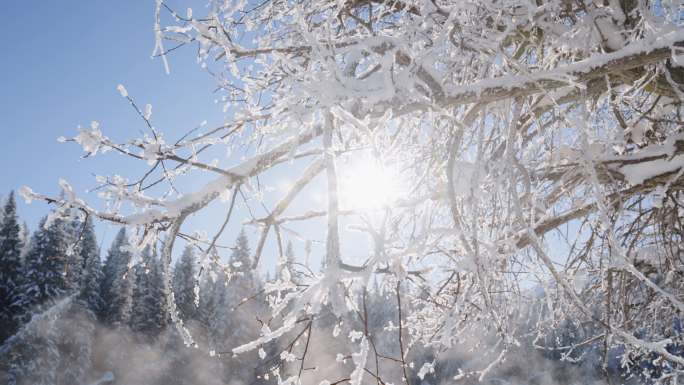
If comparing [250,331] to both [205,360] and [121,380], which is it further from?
[121,380]

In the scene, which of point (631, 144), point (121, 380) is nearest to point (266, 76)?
point (631, 144)

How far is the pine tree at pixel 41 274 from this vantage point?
23.6 meters

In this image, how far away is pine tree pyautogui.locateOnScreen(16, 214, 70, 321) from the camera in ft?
77.4

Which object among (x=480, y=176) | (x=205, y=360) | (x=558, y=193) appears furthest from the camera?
(x=205, y=360)

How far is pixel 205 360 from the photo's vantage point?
3591cm

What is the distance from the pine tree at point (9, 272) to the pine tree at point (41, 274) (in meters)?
0.42

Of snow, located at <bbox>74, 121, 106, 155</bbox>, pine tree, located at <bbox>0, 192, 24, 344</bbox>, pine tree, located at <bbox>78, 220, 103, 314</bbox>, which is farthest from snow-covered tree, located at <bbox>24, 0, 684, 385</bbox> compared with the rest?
pine tree, located at <bbox>78, 220, 103, 314</bbox>

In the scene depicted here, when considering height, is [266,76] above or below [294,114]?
above

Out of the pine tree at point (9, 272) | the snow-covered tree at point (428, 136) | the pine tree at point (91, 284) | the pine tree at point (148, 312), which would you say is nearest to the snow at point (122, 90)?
the snow-covered tree at point (428, 136)

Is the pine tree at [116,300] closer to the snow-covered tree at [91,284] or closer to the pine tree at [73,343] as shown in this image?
the snow-covered tree at [91,284]

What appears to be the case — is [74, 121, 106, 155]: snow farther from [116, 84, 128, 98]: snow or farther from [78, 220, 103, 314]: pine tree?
[78, 220, 103, 314]: pine tree

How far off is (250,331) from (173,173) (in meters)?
38.4

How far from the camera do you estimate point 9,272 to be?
953 inches

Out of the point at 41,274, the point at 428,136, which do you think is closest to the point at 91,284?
the point at 41,274
